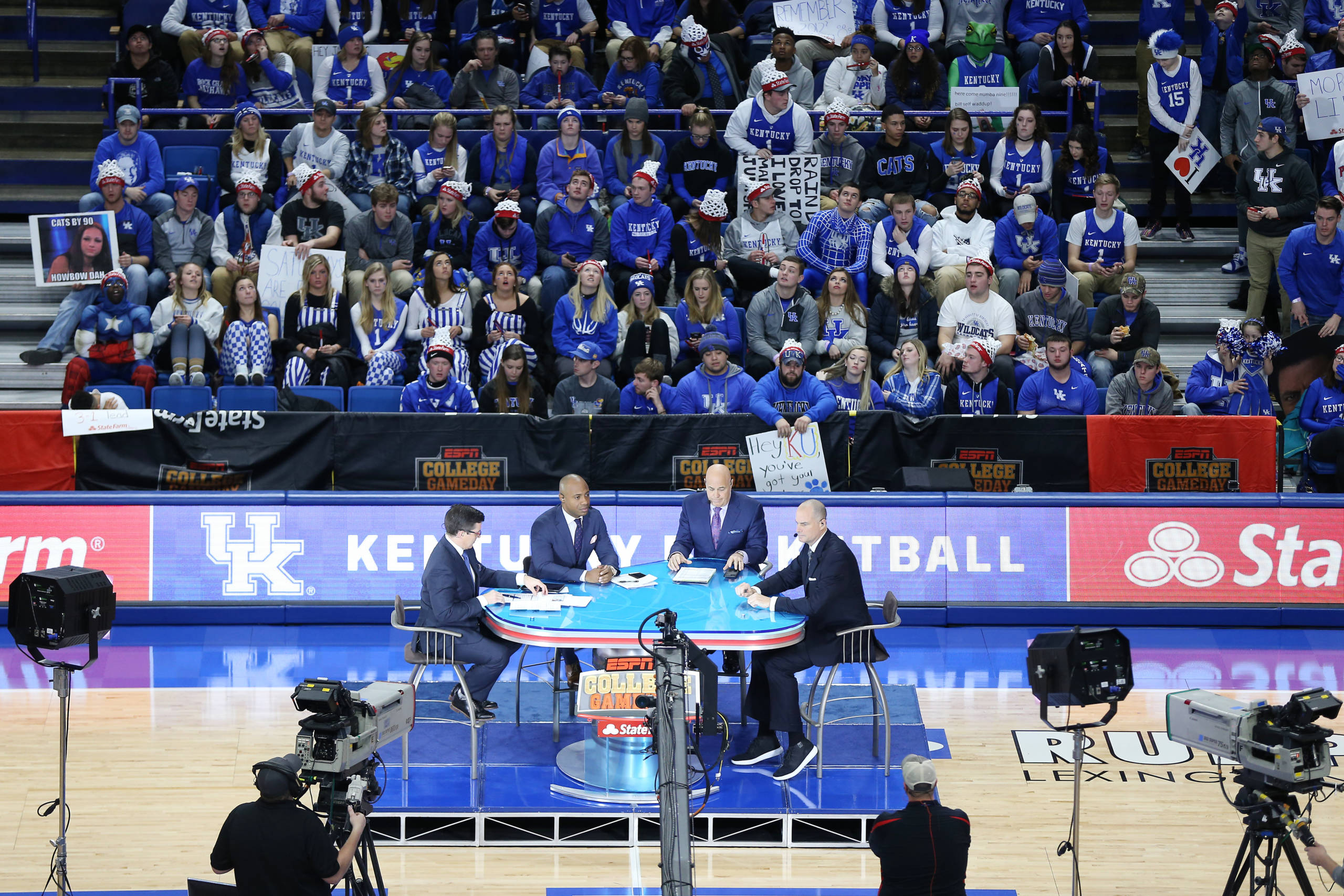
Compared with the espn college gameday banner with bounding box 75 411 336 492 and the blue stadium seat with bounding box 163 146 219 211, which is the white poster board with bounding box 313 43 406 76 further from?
the espn college gameday banner with bounding box 75 411 336 492

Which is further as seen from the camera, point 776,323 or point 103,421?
point 776,323

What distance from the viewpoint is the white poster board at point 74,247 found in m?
17.2

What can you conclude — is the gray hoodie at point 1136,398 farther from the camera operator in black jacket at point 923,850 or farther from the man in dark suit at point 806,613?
the camera operator in black jacket at point 923,850

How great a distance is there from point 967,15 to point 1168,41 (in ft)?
8.20

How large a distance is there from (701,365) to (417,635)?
5.65m

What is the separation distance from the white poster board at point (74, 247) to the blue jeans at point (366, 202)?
2.62m

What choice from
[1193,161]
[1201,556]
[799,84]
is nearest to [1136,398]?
[1201,556]

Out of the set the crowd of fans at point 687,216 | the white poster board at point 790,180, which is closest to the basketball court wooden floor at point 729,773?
the crowd of fans at point 687,216

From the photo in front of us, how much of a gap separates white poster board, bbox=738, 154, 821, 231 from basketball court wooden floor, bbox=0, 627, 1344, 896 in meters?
6.08

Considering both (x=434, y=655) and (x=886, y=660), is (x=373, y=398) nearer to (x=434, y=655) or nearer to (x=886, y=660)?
(x=434, y=655)

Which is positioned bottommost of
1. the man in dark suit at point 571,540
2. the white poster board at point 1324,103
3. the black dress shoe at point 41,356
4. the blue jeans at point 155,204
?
the man in dark suit at point 571,540

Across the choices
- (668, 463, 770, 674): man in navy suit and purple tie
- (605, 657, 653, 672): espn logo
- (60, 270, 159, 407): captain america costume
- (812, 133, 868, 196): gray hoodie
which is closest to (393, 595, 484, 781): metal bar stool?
(605, 657, 653, 672): espn logo

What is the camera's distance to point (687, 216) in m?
18.0

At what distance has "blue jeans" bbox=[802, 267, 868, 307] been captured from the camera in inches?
677
